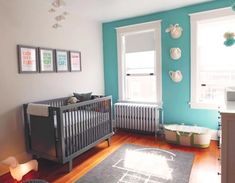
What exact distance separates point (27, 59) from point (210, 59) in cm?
300

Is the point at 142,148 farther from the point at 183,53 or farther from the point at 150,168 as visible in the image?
the point at 183,53

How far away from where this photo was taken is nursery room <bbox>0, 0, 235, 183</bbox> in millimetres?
2428

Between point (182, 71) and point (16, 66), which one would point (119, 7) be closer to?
point (182, 71)

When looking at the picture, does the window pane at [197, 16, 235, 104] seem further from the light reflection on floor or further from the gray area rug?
the light reflection on floor

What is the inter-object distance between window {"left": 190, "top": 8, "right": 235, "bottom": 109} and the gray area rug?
1.14 meters

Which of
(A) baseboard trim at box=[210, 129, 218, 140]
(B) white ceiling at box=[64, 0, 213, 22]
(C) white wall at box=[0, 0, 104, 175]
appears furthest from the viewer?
(A) baseboard trim at box=[210, 129, 218, 140]

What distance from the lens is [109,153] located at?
3.06m

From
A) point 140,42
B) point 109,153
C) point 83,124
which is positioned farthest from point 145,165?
point 140,42

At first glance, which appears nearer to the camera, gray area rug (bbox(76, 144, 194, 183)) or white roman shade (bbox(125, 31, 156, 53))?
gray area rug (bbox(76, 144, 194, 183))

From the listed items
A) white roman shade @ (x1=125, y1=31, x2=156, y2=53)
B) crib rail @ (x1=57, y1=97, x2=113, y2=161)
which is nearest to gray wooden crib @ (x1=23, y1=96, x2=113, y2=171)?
crib rail @ (x1=57, y1=97, x2=113, y2=161)

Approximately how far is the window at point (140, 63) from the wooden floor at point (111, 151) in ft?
3.12

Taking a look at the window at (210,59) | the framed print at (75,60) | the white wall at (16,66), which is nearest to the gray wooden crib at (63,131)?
the white wall at (16,66)

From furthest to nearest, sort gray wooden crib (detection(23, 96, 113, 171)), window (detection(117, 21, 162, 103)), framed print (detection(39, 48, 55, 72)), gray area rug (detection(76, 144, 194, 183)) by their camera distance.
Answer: window (detection(117, 21, 162, 103)) → framed print (detection(39, 48, 55, 72)) → gray wooden crib (detection(23, 96, 113, 171)) → gray area rug (detection(76, 144, 194, 183))

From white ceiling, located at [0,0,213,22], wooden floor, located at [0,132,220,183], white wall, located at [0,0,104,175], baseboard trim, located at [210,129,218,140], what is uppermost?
white ceiling, located at [0,0,213,22]
